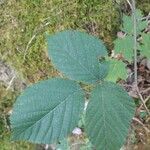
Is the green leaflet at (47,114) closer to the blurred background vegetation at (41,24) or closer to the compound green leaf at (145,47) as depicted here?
the compound green leaf at (145,47)

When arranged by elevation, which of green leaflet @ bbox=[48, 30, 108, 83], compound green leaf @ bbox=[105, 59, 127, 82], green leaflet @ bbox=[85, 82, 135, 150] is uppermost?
green leaflet @ bbox=[48, 30, 108, 83]

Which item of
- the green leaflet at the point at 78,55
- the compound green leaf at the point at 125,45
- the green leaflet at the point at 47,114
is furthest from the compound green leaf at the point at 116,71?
the green leaflet at the point at 47,114

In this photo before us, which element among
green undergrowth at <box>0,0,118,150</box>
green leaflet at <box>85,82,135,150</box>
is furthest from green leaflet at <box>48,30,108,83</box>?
green undergrowth at <box>0,0,118,150</box>

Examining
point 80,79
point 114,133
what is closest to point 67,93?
point 80,79

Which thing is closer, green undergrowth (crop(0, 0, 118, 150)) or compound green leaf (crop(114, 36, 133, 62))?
compound green leaf (crop(114, 36, 133, 62))

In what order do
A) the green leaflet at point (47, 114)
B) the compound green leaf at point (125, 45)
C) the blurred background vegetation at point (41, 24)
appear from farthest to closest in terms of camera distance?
1. the blurred background vegetation at point (41, 24)
2. the compound green leaf at point (125, 45)
3. the green leaflet at point (47, 114)

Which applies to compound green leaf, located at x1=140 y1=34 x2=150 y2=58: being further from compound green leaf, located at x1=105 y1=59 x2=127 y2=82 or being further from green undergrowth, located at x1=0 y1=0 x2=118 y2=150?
green undergrowth, located at x1=0 y1=0 x2=118 y2=150
